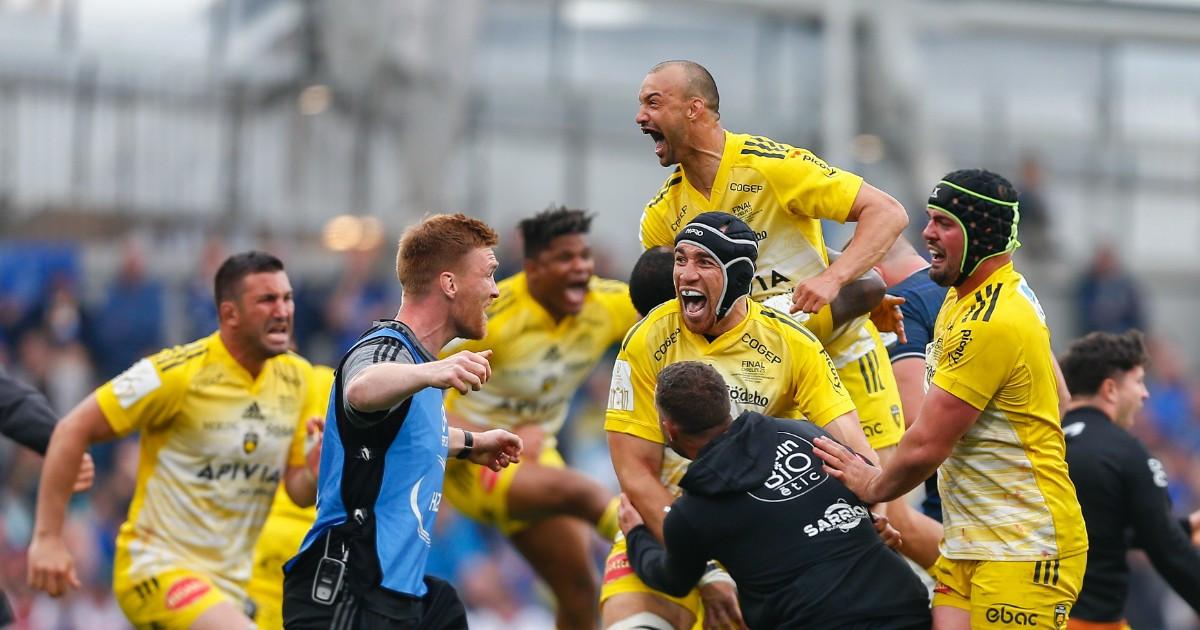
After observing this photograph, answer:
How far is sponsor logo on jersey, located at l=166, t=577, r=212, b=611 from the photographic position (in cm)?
876

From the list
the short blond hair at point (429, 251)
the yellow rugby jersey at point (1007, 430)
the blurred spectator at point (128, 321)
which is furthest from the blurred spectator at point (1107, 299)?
the short blond hair at point (429, 251)

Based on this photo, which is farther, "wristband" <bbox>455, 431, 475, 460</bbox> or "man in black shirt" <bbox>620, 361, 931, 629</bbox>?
"wristband" <bbox>455, 431, 475, 460</bbox>

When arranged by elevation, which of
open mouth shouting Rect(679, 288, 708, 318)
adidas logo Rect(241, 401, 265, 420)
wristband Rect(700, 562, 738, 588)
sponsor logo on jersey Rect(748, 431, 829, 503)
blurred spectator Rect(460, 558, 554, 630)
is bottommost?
blurred spectator Rect(460, 558, 554, 630)

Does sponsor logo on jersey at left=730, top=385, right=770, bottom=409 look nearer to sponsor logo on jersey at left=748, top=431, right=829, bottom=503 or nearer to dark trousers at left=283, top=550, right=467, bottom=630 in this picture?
sponsor logo on jersey at left=748, top=431, right=829, bottom=503

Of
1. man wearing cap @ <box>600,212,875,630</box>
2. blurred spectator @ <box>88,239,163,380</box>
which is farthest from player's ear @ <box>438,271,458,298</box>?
blurred spectator @ <box>88,239,163,380</box>

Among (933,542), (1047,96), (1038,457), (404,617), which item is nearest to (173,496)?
(404,617)

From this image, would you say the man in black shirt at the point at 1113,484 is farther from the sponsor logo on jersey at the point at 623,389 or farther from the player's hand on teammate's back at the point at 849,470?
the sponsor logo on jersey at the point at 623,389

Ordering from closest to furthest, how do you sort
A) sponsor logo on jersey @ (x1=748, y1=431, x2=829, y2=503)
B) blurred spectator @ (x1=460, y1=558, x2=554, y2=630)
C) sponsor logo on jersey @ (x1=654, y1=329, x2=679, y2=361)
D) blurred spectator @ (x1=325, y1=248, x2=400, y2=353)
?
sponsor logo on jersey @ (x1=748, y1=431, x2=829, y2=503) < sponsor logo on jersey @ (x1=654, y1=329, x2=679, y2=361) < blurred spectator @ (x1=460, y1=558, x2=554, y2=630) < blurred spectator @ (x1=325, y1=248, x2=400, y2=353)

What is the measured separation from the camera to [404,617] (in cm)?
Answer: 699

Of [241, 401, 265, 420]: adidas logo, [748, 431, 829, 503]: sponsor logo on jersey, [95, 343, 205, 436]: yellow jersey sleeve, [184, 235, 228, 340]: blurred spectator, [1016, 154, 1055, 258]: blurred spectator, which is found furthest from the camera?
[1016, 154, 1055, 258]: blurred spectator

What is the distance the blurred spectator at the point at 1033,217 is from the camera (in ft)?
70.7

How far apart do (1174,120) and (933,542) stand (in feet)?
64.5

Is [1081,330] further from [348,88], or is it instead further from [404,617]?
[404,617]

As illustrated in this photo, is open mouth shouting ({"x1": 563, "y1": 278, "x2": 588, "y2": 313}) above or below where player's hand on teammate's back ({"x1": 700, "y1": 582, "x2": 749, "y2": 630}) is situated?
above
